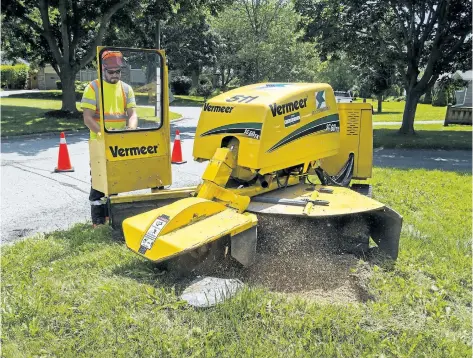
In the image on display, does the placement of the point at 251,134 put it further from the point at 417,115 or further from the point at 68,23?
the point at 417,115

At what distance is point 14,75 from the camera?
40000mm

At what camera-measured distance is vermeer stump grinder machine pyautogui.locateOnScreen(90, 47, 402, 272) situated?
148 inches

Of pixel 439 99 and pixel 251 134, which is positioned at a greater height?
pixel 251 134

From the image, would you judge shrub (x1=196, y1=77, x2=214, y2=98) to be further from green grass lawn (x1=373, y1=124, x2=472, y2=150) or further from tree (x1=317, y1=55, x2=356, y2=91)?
green grass lawn (x1=373, y1=124, x2=472, y2=150)

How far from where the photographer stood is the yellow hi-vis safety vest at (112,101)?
4.69m

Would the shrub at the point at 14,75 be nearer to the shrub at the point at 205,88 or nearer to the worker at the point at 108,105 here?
the shrub at the point at 205,88

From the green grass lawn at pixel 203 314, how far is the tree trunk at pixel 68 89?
47.5 feet

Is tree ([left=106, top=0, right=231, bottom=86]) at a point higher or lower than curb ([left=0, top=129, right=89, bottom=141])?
higher

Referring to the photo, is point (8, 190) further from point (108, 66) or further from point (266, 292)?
point (266, 292)

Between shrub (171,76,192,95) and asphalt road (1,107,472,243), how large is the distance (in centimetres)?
2510

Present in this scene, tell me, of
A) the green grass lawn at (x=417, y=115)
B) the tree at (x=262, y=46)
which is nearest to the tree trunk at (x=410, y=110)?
the green grass lawn at (x=417, y=115)


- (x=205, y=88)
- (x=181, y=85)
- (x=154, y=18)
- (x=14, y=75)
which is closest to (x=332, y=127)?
(x=154, y=18)

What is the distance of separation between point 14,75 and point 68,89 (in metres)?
26.0

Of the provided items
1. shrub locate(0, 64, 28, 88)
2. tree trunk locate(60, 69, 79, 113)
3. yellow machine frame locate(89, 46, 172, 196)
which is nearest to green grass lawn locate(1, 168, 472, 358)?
yellow machine frame locate(89, 46, 172, 196)
